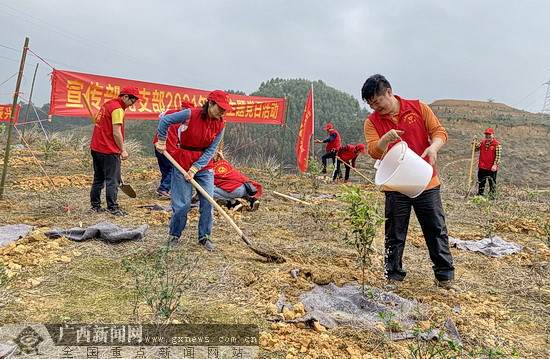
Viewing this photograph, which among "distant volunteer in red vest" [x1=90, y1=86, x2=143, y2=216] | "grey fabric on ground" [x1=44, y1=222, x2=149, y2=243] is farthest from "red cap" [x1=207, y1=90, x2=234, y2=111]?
"distant volunteer in red vest" [x1=90, y1=86, x2=143, y2=216]

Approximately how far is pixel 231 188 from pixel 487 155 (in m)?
Result: 5.84

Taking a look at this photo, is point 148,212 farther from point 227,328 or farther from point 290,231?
point 227,328

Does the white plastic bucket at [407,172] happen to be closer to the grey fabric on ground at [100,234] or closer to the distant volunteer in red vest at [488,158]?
the grey fabric on ground at [100,234]

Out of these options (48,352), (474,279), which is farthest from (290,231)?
(48,352)

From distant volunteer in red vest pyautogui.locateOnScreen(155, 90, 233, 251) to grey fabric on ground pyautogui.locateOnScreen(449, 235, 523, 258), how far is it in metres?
2.85

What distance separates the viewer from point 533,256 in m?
4.28

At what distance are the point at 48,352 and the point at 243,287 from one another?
130 cm

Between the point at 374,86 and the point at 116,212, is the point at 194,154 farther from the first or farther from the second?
the point at 116,212

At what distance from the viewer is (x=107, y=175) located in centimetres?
490

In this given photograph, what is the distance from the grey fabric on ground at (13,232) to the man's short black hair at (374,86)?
125 inches

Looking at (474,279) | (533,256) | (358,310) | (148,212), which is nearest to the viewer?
(358,310)

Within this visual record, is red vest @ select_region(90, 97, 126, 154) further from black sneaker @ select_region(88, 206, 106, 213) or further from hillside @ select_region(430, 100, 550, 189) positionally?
hillside @ select_region(430, 100, 550, 189)

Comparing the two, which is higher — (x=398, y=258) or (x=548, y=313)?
(x=398, y=258)

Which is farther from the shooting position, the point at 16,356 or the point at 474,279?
the point at 474,279
